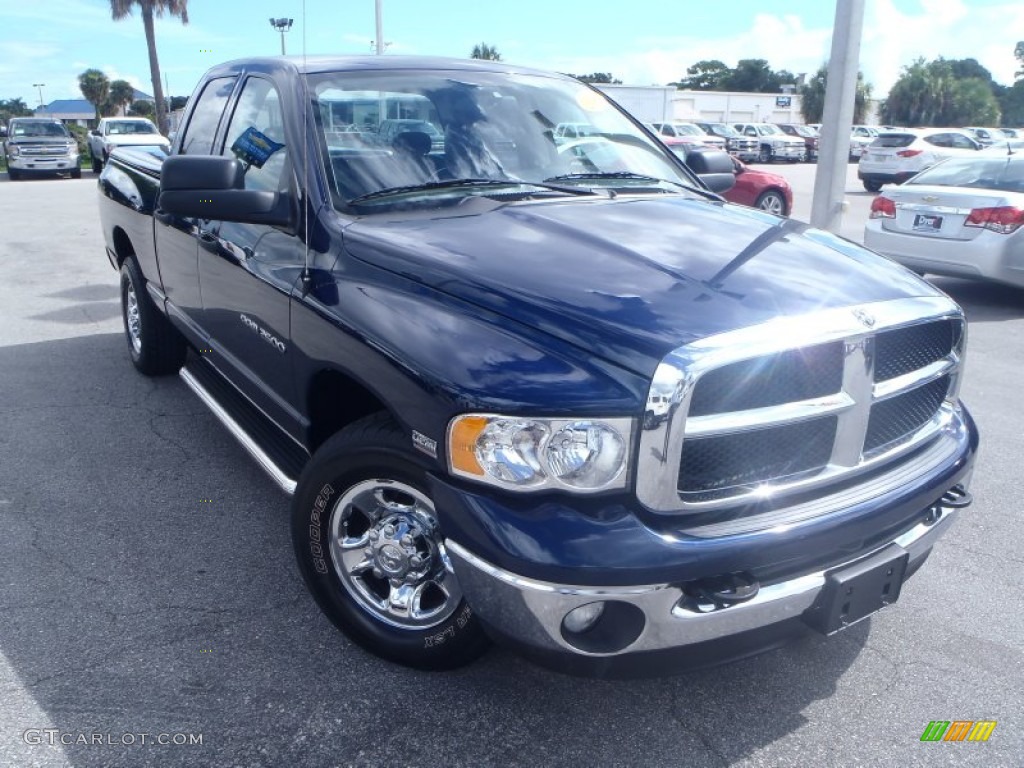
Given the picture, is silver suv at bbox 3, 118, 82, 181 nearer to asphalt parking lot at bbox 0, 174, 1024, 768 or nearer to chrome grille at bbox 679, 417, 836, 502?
asphalt parking lot at bbox 0, 174, 1024, 768

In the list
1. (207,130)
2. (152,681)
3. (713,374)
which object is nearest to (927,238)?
(207,130)

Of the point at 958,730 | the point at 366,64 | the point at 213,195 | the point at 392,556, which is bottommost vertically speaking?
the point at 958,730

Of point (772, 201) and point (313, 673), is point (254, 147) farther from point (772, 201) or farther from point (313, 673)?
point (772, 201)

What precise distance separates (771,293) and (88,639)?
8.04 ft

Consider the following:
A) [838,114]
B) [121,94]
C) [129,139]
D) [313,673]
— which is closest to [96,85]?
[121,94]

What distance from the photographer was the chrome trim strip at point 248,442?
→ 3.26 m

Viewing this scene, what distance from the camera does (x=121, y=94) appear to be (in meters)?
67.3

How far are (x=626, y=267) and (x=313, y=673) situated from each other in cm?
159

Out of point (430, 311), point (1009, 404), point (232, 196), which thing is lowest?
point (1009, 404)

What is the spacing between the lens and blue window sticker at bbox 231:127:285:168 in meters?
3.62

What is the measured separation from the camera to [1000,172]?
891 cm

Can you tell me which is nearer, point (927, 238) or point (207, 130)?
point (207, 130)

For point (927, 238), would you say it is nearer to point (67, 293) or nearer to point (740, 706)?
point (740, 706)

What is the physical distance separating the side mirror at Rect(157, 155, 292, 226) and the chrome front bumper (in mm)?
1469
